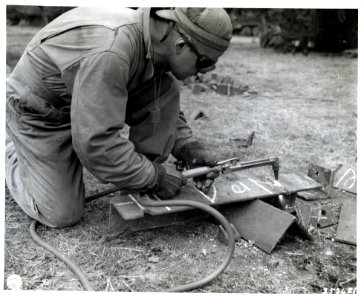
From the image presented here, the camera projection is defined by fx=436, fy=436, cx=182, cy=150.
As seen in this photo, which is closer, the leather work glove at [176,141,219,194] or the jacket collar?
the jacket collar

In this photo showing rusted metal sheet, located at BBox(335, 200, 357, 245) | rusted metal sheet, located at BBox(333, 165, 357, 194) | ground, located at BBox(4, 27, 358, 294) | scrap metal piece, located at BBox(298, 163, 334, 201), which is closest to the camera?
ground, located at BBox(4, 27, 358, 294)

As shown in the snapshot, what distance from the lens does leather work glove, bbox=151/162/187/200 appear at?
1855mm

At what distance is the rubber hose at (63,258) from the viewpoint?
5.45 ft

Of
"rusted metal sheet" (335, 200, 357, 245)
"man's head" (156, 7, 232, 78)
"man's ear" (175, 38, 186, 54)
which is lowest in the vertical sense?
"rusted metal sheet" (335, 200, 357, 245)

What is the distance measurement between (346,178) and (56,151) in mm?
1635

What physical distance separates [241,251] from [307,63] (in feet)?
17.0

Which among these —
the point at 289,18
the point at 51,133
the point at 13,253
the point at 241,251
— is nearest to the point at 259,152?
the point at 241,251

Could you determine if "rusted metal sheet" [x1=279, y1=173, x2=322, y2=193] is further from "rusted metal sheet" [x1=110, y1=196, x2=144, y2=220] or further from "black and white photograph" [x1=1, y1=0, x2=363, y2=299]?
"rusted metal sheet" [x1=110, y1=196, x2=144, y2=220]

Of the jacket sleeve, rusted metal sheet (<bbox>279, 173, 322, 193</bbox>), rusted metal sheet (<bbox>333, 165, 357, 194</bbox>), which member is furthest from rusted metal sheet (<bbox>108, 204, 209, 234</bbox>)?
rusted metal sheet (<bbox>333, 165, 357, 194</bbox>)

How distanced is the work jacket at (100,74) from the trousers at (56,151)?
8.6 inches

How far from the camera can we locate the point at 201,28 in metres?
1.70

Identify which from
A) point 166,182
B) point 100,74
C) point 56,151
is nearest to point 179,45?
point 100,74

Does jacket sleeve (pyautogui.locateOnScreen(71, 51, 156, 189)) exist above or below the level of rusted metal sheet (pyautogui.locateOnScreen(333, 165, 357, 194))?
above

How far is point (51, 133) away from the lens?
211 cm
